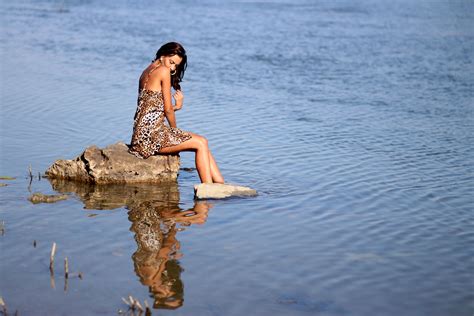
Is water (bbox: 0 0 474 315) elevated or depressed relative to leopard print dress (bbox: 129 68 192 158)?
depressed

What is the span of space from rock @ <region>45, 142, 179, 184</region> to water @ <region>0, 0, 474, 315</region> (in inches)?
7.7

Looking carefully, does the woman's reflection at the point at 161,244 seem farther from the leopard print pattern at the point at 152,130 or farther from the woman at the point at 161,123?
the leopard print pattern at the point at 152,130

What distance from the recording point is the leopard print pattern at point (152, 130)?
791cm

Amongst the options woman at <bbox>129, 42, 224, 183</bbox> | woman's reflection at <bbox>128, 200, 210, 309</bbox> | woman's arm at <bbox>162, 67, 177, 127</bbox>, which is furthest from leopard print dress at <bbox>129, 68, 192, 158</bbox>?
woman's reflection at <bbox>128, 200, 210, 309</bbox>

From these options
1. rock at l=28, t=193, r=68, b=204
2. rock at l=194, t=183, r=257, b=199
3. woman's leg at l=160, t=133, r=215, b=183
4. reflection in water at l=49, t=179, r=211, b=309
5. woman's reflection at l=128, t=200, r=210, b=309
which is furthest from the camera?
woman's leg at l=160, t=133, r=215, b=183

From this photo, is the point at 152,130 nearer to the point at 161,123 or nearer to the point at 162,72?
the point at 161,123

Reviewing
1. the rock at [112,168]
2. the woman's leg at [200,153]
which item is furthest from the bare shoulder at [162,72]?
the rock at [112,168]

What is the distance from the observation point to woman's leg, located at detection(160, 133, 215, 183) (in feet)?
25.6

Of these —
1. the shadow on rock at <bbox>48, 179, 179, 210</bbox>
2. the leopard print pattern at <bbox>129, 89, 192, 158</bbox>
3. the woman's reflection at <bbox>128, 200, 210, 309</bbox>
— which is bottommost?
the woman's reflection at <bbox>128, 200, 210, 309</bbox>

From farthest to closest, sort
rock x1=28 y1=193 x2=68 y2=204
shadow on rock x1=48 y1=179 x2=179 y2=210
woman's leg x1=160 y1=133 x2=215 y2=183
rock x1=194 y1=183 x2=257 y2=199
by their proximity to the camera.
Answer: woman's leg x1=160 y1=133 x2=215 y2=183 → rock x1=194 y1=183 x2=257 y2=199 → shadow on rock x1=48 y1=179 x2=179 y2=210 → rock x1=28 y1=193 x2=68 y2=204

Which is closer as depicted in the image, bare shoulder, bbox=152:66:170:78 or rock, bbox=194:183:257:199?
rock, bbox=194:183:257:199

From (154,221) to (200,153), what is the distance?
49.1 inches

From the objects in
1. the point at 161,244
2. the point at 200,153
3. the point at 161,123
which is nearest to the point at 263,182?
the point at 200,153

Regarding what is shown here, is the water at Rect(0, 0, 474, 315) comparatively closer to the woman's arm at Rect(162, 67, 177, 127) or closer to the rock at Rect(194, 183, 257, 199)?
the rock at Rect(194, 183, 257, 199)
